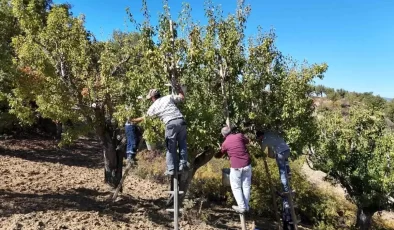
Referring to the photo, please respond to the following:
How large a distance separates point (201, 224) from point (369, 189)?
9.64 metres

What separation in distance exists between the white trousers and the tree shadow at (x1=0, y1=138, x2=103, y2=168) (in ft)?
37.2

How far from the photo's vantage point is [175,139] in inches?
277

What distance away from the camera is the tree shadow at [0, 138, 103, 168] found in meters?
17.5

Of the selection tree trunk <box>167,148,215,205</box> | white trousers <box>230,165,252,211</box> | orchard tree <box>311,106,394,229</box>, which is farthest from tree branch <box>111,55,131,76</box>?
orchard tree <box>311,106,394,229</box>

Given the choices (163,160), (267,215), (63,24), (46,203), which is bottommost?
(267,215)

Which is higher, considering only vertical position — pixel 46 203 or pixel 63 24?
pixel 63 24

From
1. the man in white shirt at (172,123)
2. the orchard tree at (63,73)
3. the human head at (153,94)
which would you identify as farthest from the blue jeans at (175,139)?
the orchard tree at (63,73)

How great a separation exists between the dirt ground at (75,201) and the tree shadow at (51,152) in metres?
0.06

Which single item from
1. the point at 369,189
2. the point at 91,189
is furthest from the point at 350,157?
the point at 91,189

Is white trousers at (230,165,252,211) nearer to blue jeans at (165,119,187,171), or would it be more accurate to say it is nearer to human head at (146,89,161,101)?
blue jeans at (165,119,187,171)

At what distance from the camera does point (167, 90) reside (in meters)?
7.79

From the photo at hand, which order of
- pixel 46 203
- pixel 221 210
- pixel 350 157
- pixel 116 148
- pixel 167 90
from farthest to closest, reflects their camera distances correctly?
pixel 350 157
pixel 221 210
pixel 116 148
pixel 46 203
pixel 167 90

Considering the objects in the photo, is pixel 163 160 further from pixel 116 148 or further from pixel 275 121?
pixel 275 121

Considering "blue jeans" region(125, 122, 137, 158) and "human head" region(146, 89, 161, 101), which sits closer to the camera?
"human head" region(146, 89, 161, 101)
